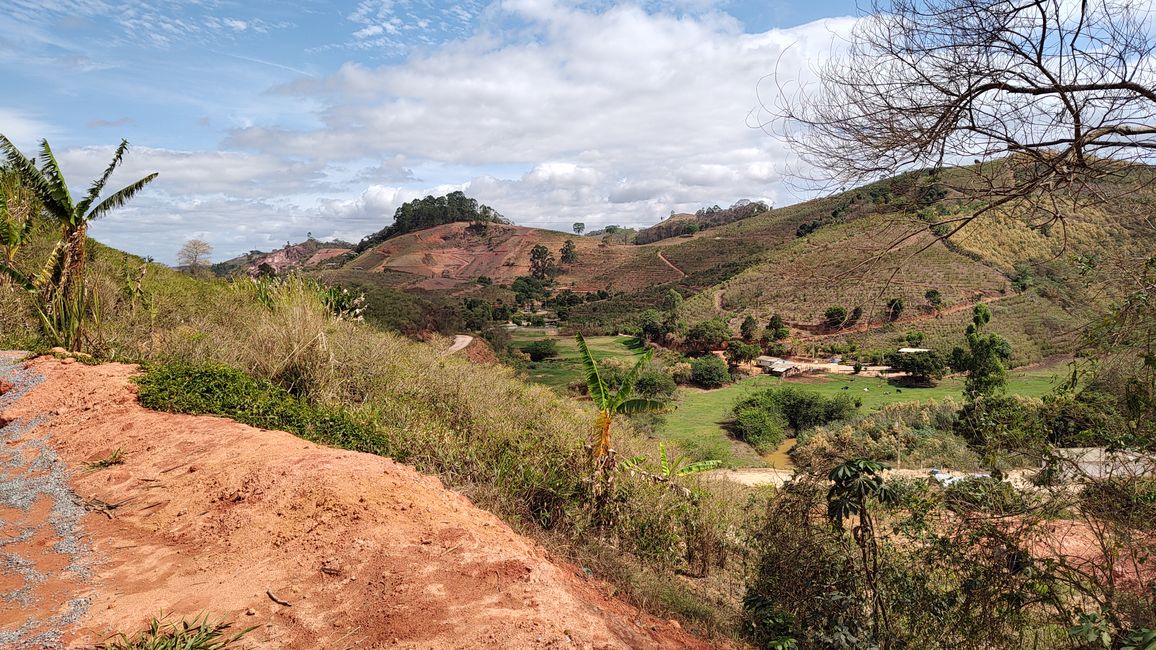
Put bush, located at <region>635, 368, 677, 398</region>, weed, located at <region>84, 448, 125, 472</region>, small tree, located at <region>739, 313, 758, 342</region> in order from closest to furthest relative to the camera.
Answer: weed, located at <region>84, 448, 125, 472</region> < bush, located at <region>635, 368, 677, 398</region> < small tree, located at <region>739, 313, 758, 342</region>

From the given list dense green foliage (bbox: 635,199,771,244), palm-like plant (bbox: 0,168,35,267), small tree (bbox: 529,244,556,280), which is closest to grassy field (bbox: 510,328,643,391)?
palm-like plant (bbox: 0,168,35,267)

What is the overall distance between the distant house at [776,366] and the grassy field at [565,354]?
29.5 ft

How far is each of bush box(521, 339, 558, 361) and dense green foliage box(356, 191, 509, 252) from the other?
5933 centimetres

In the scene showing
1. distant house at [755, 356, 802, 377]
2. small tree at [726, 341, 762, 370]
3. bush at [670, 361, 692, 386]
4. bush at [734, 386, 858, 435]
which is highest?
small tree at [726, 341, 762, 370]

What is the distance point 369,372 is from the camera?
8320 mm

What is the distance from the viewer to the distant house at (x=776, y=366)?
3691 centimetres

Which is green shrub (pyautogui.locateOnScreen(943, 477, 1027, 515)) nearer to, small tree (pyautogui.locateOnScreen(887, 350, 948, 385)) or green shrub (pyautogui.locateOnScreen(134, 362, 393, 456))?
green shrub (pyautogui.locateOnScreen(134, 362, 393, 456))

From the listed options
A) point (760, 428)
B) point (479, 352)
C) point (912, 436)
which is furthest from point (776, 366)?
point (479, 352)

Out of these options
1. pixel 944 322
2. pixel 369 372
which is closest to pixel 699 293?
pixel 944 322

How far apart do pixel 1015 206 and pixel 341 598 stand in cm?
484

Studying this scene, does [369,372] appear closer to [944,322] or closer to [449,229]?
[944,322]

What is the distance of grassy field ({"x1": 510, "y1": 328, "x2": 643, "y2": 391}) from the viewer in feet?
108

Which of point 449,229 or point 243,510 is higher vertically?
point 449,229

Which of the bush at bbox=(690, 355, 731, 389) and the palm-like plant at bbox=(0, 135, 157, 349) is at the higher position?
the palm-like plant at bbox=(0, 135, 157, 349)
